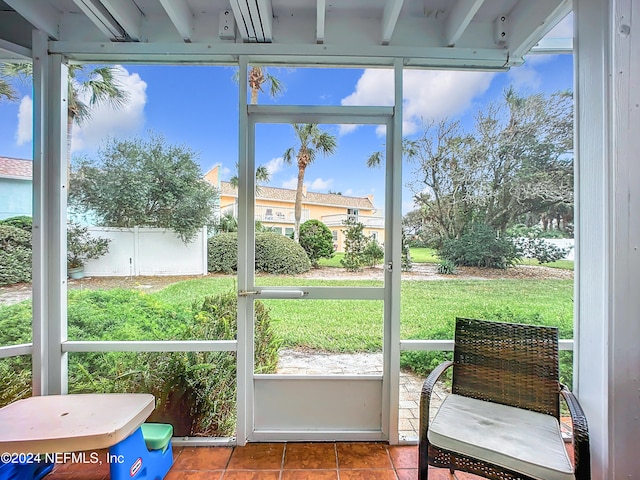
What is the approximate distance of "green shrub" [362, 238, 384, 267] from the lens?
79.1 inches

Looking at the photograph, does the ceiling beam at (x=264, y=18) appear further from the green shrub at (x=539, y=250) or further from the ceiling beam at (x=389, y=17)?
the green shrub at (x=539, y=250)

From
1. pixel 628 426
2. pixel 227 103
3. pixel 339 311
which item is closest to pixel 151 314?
pixel 339 311

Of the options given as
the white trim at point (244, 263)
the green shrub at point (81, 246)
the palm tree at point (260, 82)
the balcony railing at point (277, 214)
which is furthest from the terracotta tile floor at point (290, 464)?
the palm tree at point (260, 82)

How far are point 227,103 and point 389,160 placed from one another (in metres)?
1.20

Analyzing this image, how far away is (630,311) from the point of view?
118 cm

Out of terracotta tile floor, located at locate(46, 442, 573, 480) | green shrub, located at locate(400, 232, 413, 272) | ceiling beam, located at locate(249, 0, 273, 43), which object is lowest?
terracotta tile floor, located at locate(46, 442, 573, 480)

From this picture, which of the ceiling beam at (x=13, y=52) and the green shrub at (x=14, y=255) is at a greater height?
the ceiling beam at (x=13, y=52)

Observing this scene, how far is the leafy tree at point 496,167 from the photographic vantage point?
201 cm

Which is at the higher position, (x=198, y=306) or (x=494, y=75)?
(x=494, y=75)

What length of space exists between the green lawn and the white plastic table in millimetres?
682

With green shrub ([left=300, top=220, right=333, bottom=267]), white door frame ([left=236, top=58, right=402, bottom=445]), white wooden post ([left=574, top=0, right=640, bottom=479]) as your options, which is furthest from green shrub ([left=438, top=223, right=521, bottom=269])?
green shrub ([left=300, top=220, right=333, bottom=267])

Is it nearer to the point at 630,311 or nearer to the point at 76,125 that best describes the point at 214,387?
the point at 76,125

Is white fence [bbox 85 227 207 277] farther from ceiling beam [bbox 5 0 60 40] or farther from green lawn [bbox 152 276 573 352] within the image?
ceiling beam [bbox 5 0 60 40]

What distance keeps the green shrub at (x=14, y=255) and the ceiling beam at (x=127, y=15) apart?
4.85 feet
